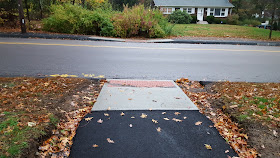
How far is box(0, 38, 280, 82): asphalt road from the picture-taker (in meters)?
6.90

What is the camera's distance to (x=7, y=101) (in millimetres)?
4434

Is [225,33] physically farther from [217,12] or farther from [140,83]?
[217,12]

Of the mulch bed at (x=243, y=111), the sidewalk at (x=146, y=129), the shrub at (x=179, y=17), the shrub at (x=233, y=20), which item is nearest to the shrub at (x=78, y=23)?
the mulch bed at (x=243, y=111)

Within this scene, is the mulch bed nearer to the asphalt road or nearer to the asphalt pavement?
the asphalt pavement

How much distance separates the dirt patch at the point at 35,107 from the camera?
306 centimetres

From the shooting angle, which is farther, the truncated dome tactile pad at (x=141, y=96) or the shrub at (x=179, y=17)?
the shrub at (x=179, y=17)

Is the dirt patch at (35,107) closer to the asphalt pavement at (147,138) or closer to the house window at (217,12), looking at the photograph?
the asphalt pavement at (147,138)

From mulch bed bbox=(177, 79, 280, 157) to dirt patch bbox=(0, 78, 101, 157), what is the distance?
2.58m

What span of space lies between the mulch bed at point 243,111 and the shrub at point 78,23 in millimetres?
11195

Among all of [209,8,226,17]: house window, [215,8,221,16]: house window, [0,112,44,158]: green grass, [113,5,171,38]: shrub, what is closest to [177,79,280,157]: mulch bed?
[0,112,44,158]: green grass

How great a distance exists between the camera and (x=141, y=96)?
5.17m

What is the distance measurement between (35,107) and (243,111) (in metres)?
4.05

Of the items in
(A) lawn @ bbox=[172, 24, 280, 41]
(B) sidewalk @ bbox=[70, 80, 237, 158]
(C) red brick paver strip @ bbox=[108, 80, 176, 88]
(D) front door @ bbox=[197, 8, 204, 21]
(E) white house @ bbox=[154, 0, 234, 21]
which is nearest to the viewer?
(B) sidewalk @ bbox=[70, 80, 237, 158]

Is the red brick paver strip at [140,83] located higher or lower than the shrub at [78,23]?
lower
